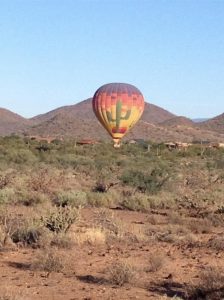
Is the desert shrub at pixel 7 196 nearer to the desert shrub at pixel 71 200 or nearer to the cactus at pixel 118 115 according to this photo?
the desert shrub at pixel 71 200

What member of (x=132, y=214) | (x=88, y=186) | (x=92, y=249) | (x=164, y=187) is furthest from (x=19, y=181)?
(x=92, y=249)

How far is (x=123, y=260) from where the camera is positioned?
12.2 m

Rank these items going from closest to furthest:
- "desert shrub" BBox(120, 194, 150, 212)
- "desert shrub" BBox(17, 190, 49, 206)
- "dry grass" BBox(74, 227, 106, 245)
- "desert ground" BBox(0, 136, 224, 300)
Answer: "desert ground" BBox(0, 136, 224, 300)
"dry grass" BBox(74, 227, 106, 245)
"desert shrub" BBox(17, 190, 49, 206)
"desert shrub" BBox(120, 194, 150, 212)

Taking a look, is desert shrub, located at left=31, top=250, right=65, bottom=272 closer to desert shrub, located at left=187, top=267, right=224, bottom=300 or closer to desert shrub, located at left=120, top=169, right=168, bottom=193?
desert shrub, located at left=187, top=267, right=224, bottom=300

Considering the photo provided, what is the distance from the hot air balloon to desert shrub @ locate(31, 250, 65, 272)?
46506 millimetres

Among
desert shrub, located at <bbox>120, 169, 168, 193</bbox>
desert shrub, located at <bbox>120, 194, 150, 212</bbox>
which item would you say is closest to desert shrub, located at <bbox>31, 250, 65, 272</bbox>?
desert shrub, located at <bbox>120, 194, 150, 212</bbox>

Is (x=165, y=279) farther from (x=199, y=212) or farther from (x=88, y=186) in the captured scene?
(x=88, y=186)

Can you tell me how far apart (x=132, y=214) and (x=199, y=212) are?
212 cm

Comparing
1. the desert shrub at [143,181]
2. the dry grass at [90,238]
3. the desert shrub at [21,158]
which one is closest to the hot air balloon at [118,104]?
the desert shrub at [21,158]

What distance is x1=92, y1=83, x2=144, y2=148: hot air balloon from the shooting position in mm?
58344

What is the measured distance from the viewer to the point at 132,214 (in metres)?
20.9

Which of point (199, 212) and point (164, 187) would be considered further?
point (164, 187)

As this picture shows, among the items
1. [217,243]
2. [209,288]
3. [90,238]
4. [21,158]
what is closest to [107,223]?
[90,238]

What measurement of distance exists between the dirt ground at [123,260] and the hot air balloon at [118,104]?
40952mm
